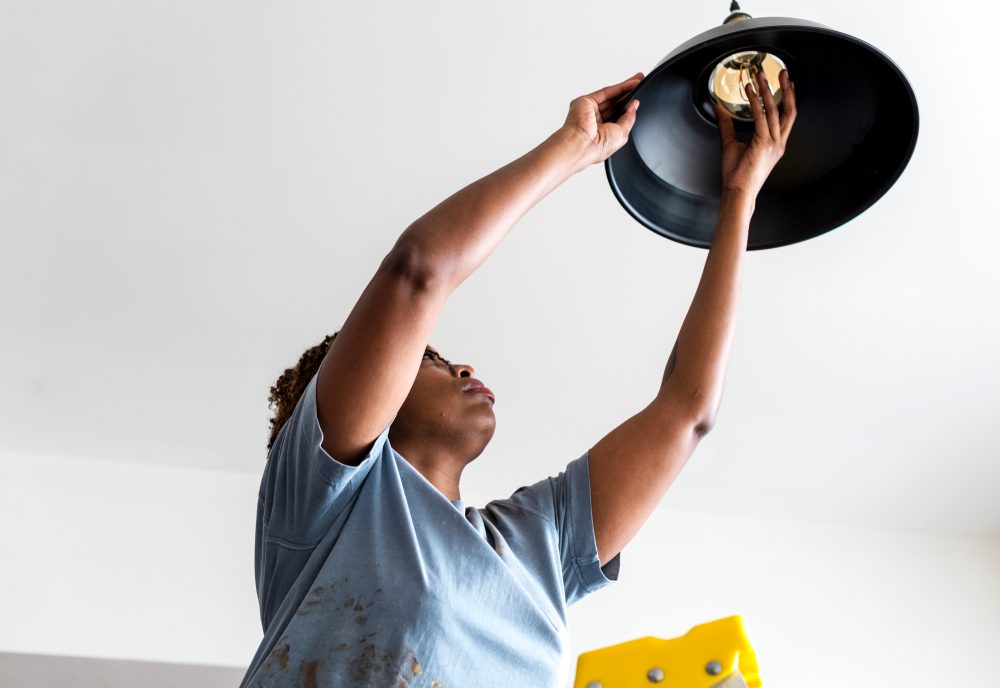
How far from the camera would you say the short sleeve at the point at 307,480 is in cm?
92

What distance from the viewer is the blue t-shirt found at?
87 centimetres

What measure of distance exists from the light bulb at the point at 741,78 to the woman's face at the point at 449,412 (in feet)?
1.44

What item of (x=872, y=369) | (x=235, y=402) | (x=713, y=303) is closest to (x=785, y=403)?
(x=872, y=369)

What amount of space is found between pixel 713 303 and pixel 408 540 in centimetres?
47

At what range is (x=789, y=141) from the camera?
1124mm

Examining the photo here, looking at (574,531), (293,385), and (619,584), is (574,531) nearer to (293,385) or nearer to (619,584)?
(293,385)

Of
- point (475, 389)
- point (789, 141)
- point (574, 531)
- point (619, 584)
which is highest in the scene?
point (619, 584)

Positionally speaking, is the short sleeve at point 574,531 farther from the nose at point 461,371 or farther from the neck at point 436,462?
the nose at point 461,371

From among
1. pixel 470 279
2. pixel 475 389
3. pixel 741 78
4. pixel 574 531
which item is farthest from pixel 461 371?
pixel 470 279

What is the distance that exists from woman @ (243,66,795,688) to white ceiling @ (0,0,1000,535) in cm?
87

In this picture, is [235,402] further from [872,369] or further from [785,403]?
[872,369]

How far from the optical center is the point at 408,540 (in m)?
0.93

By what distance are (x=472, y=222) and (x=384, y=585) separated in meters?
0.31

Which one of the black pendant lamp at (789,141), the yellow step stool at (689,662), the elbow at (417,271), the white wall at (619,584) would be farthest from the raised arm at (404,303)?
the white wall at (619,584)
